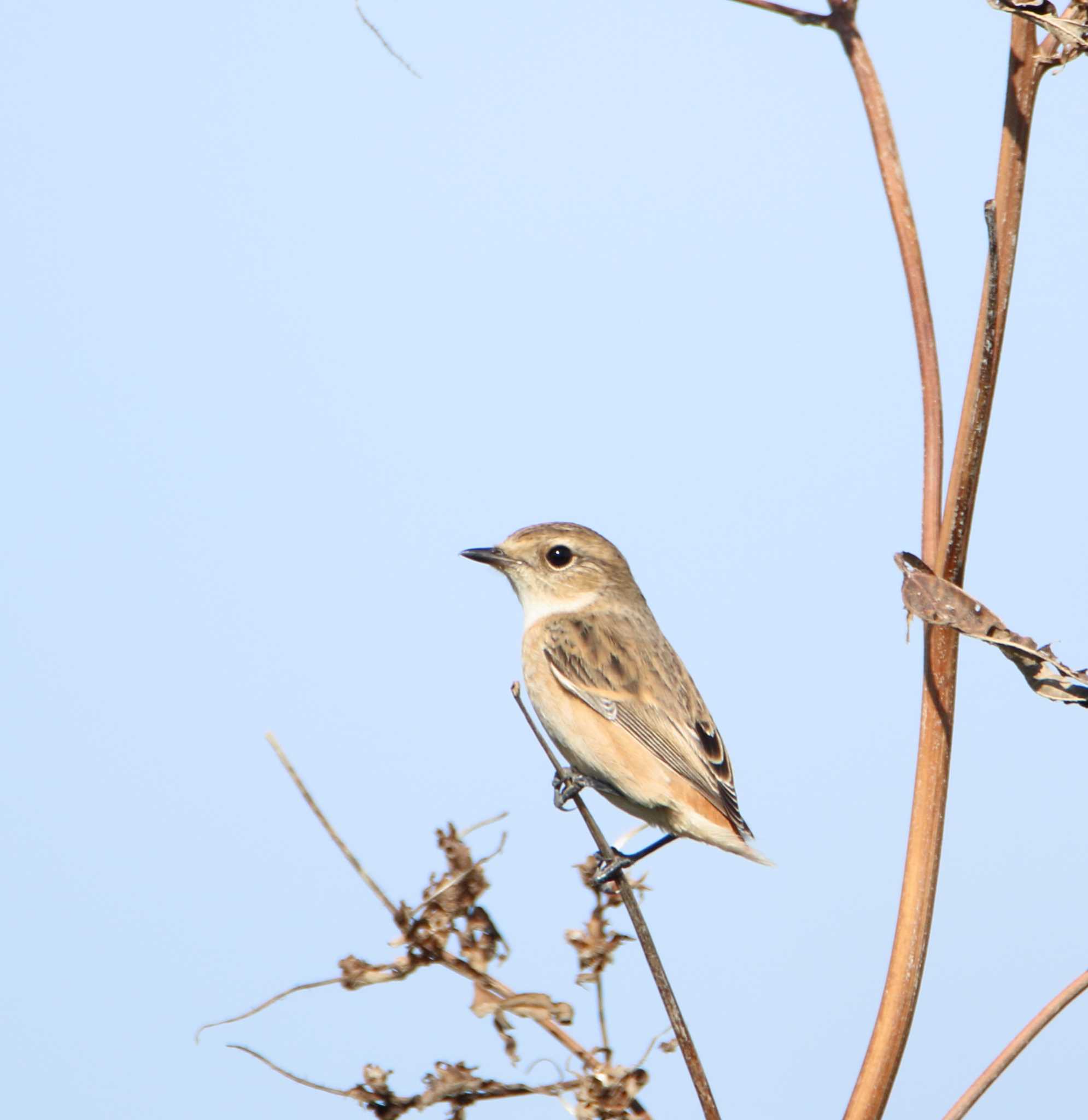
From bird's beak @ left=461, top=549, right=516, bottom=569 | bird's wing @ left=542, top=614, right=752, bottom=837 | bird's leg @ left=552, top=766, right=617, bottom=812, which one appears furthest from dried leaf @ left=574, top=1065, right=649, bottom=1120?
bird's beak @ left=461, top=549, right=516, bottom=569

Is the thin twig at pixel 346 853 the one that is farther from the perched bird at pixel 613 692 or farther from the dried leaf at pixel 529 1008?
the perched bird at pixel 613 692

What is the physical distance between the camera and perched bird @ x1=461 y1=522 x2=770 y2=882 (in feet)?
14.8

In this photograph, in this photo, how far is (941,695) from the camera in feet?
5.70

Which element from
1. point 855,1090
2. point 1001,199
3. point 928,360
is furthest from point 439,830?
point 1001,199

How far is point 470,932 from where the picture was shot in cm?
186

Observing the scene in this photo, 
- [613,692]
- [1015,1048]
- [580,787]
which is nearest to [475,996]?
[1015,1048]

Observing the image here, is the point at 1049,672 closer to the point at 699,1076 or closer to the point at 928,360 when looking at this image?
the point at 928,360

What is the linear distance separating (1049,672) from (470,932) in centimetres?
92

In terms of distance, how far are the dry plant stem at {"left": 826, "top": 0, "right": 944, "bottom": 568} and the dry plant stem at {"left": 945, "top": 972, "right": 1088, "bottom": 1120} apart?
59cm

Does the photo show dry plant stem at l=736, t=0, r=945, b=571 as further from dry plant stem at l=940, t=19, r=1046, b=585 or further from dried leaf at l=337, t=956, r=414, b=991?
dried leaf at l=337, t=956, r=414, b=991

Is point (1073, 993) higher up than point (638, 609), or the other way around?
point (638, 609)

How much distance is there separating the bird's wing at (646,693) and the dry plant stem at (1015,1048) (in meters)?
2.84

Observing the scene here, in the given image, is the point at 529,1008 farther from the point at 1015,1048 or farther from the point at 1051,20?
the point at 1051,20

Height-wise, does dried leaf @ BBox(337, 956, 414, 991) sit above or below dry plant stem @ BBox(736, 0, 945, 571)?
below
